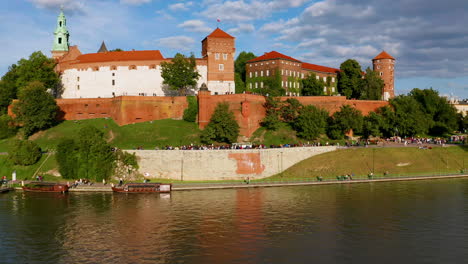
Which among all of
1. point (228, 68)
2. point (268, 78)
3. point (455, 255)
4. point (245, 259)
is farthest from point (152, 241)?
point (268, 78)

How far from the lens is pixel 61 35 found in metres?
95.8

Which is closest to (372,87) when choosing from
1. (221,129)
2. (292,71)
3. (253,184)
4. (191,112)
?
(292,71)

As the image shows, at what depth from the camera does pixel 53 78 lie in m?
76.8

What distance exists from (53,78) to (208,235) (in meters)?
57.4

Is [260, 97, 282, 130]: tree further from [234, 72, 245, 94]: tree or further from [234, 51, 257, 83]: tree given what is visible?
[234, 51, 257, 83]: tree

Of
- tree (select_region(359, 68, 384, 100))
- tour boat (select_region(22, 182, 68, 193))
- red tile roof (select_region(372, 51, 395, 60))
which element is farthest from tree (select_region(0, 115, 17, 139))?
red tile roof (select_region(372, 51, 395, 60))

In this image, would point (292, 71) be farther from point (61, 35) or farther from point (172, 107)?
point (61, 35)

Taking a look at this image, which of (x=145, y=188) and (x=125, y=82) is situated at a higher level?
(x=125, y=82)

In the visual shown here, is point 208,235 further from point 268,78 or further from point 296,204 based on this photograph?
point 268,78

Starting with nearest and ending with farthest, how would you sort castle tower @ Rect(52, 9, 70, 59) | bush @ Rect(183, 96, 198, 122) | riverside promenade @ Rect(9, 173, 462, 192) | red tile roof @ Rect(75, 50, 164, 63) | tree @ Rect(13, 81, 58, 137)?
riverside promenade @ Rect(9, 173, 462, 192)
tree @ Rect(13, 81, 58, 137)
bush @ Rect(183, 96, 198, 122)
red tile roof @ Rect(75, 50, 164, 63)
castle tower @ Rect(52, 9, 70, 59)

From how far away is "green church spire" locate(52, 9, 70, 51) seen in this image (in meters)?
95.5

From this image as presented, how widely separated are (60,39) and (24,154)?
4908 cm

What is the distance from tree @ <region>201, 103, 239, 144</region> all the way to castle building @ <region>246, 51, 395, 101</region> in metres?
28.1

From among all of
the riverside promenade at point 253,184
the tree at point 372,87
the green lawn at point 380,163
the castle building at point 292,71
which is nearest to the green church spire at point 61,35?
the castle building at point 292,71
